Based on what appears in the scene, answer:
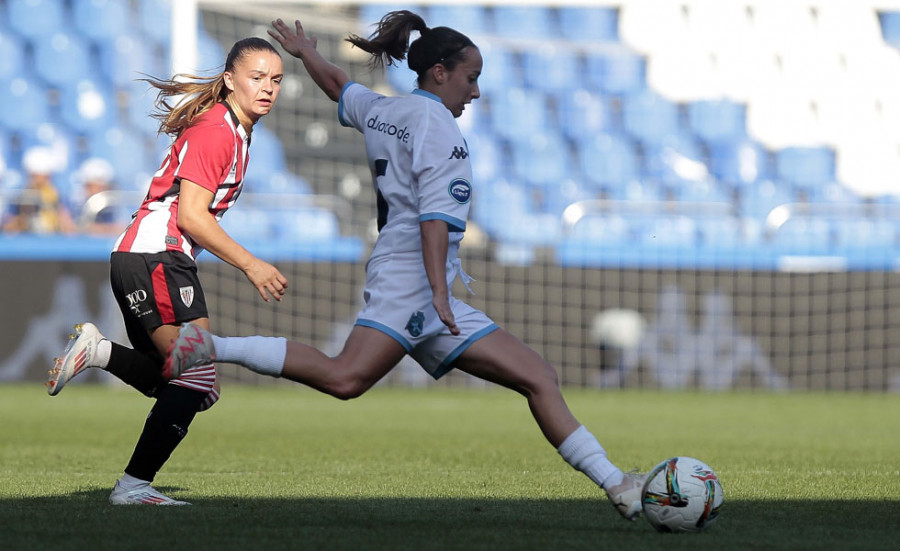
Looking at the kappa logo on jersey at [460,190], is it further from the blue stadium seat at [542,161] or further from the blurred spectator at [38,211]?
the blue stadium seat at [542,161]

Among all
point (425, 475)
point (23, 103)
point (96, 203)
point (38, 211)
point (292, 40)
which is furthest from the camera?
point (23, 103)

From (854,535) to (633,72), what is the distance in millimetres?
14254

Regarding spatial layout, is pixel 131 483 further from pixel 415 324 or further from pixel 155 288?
pixel 415 324

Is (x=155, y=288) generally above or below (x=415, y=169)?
below

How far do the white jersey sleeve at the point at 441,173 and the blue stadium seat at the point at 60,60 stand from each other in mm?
13571

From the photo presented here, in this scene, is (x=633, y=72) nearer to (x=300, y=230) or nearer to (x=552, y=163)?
(x=552, y=163)

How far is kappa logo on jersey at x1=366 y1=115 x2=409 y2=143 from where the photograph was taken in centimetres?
412

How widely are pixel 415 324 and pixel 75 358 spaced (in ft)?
4.11

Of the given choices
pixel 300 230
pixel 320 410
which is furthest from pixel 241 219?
pixel 320 410

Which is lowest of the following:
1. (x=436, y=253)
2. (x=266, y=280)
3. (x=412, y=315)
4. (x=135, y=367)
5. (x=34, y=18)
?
(x=135, y=367)

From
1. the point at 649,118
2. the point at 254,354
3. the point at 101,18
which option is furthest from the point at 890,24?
the point at 254,354

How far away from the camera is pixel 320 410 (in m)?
10.3

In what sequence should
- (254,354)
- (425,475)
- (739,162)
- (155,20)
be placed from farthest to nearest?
(739,162) < (155,20) < (425,475) < (254,354)

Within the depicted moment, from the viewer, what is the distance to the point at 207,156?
14.1 ft
